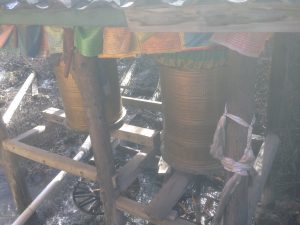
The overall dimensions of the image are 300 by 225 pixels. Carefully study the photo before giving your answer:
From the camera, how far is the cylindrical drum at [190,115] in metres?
2.93

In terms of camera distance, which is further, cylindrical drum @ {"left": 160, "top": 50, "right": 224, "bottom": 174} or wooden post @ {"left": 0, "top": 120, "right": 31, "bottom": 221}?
wooden post @ {"left": 0, "top": 120, "right": 31, "bottom": 221}

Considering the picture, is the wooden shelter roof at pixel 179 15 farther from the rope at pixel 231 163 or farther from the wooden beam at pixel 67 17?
the rope at pixel 231 163

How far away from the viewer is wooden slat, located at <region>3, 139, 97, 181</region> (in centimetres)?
376

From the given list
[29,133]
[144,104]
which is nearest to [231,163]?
[144,104]

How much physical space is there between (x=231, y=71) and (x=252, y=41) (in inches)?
11.9

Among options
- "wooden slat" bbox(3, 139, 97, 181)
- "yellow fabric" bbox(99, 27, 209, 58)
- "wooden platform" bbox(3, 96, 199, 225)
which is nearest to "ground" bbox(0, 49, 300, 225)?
"wooden slat" bbox(3, 139, 97, 181)

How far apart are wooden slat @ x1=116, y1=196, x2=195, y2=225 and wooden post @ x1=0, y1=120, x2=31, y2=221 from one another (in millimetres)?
2037

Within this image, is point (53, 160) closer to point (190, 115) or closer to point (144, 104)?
point (144, 104)

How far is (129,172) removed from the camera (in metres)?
3.66

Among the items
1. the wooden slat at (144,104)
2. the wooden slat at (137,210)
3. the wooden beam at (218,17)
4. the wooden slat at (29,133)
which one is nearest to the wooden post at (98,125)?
the wooden slat at (137,210)

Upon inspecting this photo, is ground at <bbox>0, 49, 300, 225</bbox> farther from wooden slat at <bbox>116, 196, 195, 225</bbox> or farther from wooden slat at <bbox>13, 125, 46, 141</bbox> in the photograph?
wooden slat at <bbox>116, 196, 195, 225</bbox>

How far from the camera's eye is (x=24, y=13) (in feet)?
8.25

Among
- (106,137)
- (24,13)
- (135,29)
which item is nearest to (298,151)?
(106,137)

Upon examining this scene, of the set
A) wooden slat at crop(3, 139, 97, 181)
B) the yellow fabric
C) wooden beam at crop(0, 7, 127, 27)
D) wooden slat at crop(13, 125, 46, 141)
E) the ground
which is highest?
wooden beam at crop(0, 7, 127, 27)
